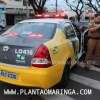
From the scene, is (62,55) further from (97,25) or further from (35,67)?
(97,25)

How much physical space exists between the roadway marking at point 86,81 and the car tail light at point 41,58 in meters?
1.76

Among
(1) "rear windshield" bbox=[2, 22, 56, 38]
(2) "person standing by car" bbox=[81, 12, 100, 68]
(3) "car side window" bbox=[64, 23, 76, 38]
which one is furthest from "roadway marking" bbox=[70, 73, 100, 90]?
(1) "rear windshield" bbox=[2, 22, 56, 38]

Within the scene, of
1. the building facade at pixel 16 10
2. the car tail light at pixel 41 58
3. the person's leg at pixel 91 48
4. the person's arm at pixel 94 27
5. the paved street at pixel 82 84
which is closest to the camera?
the car tail light at pixel 41 58

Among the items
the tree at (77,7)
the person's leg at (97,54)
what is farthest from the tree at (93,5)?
the person's leg at (97,54)

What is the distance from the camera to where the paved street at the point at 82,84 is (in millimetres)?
6508

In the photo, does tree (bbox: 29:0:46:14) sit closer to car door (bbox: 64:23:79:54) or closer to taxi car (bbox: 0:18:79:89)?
car door (bbox: 64:23:79:54)

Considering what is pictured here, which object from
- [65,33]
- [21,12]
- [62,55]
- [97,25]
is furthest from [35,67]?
[21,12]

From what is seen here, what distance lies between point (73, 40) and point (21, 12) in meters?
45.8

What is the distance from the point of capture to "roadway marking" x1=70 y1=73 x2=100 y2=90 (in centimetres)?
756

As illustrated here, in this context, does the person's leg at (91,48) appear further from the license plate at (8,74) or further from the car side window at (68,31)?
the license plate at (8,74)

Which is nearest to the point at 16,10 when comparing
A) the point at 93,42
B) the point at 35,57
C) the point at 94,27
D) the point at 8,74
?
the point at 93,42

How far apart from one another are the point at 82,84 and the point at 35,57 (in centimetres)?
193

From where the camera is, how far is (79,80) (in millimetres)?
8023

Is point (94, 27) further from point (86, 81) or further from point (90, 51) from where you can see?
point (86, 81)
